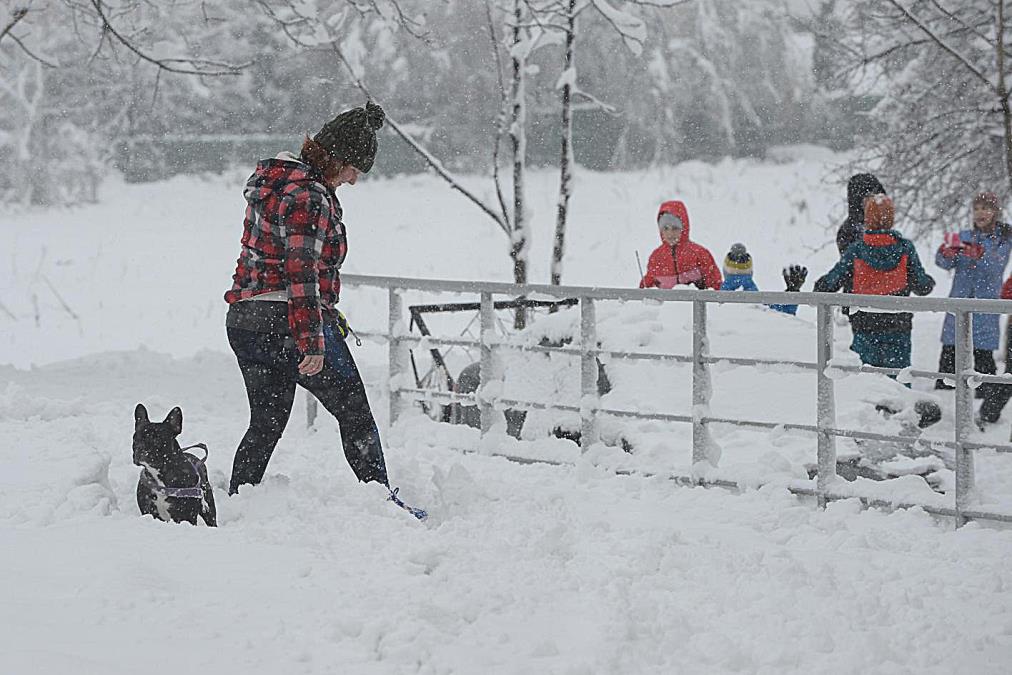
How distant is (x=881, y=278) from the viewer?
23.6 ft

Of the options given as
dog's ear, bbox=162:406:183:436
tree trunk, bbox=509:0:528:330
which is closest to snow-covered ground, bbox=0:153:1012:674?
dog's ear, bbox=162:406:183:436

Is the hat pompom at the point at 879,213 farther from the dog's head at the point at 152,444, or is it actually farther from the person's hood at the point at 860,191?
the dog's head at the point at 152,444

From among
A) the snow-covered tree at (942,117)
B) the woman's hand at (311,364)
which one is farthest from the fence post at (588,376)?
the snow-covered tree at (942,117)

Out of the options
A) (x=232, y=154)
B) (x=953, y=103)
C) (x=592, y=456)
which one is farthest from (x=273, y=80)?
(x=592, y=456)

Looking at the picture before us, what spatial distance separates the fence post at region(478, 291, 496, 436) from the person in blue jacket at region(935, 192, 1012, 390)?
12.5ft

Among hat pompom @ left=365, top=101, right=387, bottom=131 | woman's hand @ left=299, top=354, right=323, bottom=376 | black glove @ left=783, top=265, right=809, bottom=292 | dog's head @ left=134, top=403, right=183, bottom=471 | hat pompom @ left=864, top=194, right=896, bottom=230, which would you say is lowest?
dog's head @ left=134, top=403, right=183, bottom=471

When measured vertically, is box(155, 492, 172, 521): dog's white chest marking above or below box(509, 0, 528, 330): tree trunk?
below

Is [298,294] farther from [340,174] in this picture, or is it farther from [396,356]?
[396,356]

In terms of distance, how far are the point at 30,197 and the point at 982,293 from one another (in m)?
22.8

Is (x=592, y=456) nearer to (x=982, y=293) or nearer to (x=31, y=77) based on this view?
(x=982, y=293)

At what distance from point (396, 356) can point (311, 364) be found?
8.15 ft

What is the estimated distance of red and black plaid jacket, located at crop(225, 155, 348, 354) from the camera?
4.56m

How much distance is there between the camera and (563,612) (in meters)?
3.66

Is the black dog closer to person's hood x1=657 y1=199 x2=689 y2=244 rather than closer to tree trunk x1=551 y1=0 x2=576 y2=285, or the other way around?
person's hood x1=657 y1=199 x2=689 y2=244
